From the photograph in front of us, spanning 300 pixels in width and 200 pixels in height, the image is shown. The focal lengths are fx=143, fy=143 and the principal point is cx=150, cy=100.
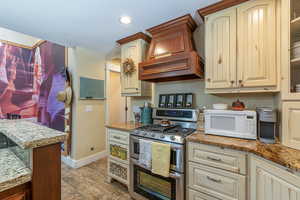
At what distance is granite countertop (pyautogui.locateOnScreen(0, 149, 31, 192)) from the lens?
73 cm

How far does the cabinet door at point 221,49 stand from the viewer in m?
1.64

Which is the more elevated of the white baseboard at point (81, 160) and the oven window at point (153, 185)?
the oven window at point (153, 185)

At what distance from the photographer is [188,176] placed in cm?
158

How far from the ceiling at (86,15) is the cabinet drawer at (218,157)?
163cm

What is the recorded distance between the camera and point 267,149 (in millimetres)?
1230

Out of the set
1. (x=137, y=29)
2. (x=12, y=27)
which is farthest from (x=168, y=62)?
(x=12, y=27)

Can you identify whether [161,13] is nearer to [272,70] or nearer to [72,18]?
[72,18]

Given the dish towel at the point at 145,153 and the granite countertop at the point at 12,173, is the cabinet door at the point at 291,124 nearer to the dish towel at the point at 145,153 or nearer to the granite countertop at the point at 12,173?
the dish towel at the point at 145,153

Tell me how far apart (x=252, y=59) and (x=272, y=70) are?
0.70 feet

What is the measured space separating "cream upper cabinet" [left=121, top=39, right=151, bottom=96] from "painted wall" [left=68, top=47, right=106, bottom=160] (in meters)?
0.98

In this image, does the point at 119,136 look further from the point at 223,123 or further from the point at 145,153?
the point at 223,123

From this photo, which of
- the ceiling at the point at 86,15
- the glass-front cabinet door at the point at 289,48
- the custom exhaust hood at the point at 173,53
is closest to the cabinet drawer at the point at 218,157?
the glass-front cabinet door at the point at 289,48

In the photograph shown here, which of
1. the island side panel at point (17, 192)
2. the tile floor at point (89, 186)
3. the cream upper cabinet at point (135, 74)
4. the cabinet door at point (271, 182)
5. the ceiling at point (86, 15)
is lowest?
the tile floor at point (89, 186)

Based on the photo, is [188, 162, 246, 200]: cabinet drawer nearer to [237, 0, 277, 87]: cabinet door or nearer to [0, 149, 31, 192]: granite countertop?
[237, 0, 277, 87]: cabinet door
